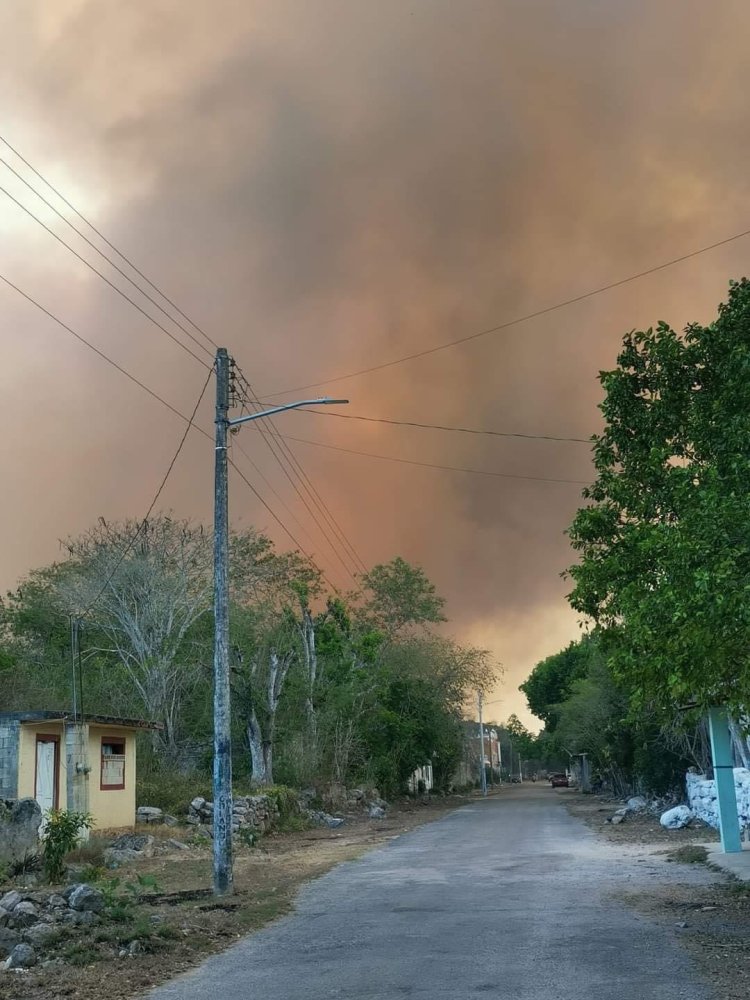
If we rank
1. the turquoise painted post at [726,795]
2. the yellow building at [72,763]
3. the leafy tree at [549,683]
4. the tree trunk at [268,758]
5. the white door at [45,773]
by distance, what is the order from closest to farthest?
1. the turquoise painted post at [726,795]
2. the yellow building at [72,763]
3. the white door at [45,773]
4. the tree trunk at [268,758]
5. the leafy tree at [549,683]

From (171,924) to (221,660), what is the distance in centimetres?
507

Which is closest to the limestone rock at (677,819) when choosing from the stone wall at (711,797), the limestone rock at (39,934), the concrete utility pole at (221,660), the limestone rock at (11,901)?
the stone wall at (711,797)

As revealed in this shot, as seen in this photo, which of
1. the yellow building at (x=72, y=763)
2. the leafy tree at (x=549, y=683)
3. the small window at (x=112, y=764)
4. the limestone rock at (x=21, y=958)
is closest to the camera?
the limestone rock at (x=21, y=958)

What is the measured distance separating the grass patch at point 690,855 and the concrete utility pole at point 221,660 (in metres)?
9.46

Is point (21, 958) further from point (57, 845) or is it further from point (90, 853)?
point (90, 853)

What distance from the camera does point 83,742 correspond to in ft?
75.7

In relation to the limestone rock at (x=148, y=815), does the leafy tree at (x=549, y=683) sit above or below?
above

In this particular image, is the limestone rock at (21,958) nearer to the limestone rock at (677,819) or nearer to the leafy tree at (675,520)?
the leafy tree at (675,520)

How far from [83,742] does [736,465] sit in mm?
18836

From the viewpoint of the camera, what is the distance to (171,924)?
11469mm

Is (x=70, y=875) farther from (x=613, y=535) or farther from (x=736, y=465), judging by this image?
(x=736, y=465)

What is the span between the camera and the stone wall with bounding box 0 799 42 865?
16844 mm

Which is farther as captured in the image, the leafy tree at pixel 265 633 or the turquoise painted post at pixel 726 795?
the leafy tree at pixel 265 633

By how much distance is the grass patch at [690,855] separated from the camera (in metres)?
18.2
